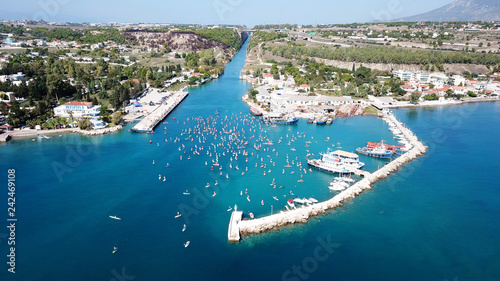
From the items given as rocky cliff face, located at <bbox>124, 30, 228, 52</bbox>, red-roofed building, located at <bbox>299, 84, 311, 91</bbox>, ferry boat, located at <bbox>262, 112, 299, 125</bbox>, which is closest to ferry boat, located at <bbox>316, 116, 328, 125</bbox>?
ferry boat, located at <bbox>262, 112, 299, 125</bbox>

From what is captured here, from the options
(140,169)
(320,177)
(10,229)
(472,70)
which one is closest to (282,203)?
(320,177)

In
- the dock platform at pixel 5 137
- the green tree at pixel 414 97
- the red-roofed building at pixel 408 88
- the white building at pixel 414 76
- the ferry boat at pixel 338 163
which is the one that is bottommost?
the dock platform at pixel 5 137

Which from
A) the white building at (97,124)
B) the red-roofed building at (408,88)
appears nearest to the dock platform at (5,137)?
the white building at (97,124)

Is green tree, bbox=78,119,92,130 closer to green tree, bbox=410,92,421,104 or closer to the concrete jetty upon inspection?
the concrete jetty

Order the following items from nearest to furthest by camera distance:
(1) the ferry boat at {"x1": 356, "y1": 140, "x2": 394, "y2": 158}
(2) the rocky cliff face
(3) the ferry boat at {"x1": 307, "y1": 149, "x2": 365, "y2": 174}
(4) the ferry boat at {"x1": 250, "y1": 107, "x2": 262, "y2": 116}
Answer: (3) the ferry boat at {"x1": 307, "y1": 149, "x2": 365, "y2": 174}, (1) the ferry boat at {"x1": 356, "y1": 140, "x2": 394, "y2": 158}, (4) the ferry boat at {"x1": 250, "y1": 107, "x2": 262, "y2": 116}, (2) the rocky cliff face

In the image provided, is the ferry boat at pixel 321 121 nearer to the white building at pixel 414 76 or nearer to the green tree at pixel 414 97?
the green tree at pixel 414 97

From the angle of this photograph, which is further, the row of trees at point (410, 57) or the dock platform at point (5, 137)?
the row of trees at point (410, 57)
